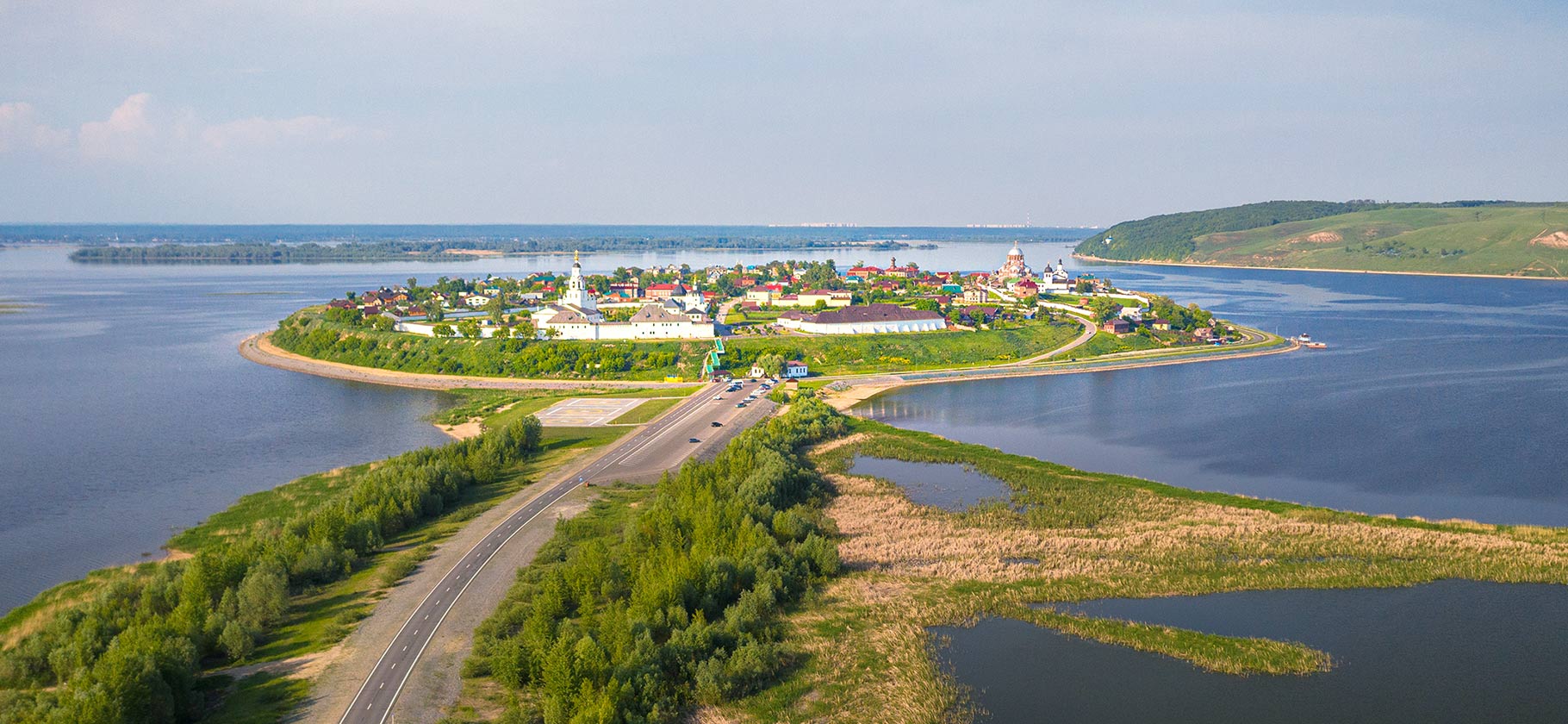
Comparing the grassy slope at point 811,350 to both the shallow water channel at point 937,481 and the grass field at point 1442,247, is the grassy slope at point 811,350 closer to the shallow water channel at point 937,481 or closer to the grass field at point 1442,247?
the shallow water channel at point 937,481

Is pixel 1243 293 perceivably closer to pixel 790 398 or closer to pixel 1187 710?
pixel 790 398

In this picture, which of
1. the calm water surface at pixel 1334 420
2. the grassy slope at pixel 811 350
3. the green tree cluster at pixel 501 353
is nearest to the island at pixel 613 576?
the calm water surface at pixel 1334 420

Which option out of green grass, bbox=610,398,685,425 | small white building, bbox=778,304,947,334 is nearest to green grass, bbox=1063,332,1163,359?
small white building, bbox=778,304,947,334

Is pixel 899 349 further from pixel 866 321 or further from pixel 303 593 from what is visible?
pixel 303 593

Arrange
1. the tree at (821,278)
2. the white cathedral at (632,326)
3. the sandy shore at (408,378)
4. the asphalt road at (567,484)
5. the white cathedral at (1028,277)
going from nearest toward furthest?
1. the asphalt road at (567,484)
2. the sandy shore at (408,378)
3. the white cathedral at (632,326)
4. the tree at (821,278)
5. the white cathedral at (1028,277)

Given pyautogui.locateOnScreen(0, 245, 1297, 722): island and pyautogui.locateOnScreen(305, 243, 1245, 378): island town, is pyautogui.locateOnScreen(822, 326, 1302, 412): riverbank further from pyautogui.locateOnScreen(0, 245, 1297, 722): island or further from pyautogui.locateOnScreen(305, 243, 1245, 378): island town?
pyautogui.locateOnScreen(0, 245, 1297, 722): island
